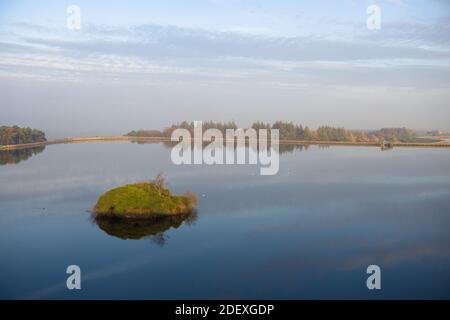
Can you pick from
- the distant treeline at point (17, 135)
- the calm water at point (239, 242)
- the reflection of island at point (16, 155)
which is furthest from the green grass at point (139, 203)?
the distant treeline at point (17, 135)

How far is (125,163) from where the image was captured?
135 ft

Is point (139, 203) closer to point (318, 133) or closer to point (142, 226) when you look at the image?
point (142, 226)

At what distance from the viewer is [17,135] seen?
179 ft

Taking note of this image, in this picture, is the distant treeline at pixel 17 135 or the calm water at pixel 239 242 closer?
the calm water at pixel 239 242

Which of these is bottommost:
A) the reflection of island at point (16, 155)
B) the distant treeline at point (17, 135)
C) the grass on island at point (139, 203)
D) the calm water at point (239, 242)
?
the calm water at point (239, 242)

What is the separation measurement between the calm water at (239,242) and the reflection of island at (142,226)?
79 mm

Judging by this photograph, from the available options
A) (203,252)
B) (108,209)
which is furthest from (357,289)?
(108,209)

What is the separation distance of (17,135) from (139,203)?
40.8 meters

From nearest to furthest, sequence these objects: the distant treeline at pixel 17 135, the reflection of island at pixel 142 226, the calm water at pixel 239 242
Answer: the calm water at pixel 239 242
the reflection of island at pixel 142 226
the distant treeline at pixel 17 135

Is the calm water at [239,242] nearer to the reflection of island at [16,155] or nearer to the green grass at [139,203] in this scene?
the green grass at [139,203]

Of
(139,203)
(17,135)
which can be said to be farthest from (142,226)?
(17,135)

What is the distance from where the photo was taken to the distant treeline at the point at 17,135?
53.0 meters

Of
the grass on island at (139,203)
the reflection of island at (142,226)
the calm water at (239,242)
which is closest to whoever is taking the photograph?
the calm water at (239,242)
